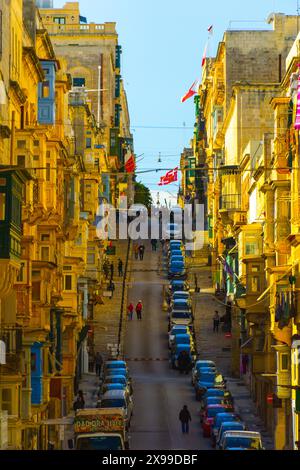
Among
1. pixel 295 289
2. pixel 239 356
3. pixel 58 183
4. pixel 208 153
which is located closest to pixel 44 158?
pixel 58 183

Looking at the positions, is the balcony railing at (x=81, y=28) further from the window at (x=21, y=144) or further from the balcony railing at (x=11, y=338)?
the balcony railing at (x=11, y=338)

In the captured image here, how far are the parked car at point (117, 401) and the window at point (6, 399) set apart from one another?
15.0 meters

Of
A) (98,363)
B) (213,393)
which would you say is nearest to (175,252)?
(98,363)

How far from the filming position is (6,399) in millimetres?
57875

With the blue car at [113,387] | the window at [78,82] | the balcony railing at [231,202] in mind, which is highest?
the window at [78,82]

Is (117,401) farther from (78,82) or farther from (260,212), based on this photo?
(78,82)

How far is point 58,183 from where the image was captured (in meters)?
74.1

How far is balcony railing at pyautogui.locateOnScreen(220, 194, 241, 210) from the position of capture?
108 meters

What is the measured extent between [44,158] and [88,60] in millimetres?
108230

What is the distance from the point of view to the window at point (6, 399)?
5775 cm

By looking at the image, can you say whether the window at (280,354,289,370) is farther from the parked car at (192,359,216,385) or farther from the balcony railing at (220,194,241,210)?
the balcony railing at (220,194,241,210)

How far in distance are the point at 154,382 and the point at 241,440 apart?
102ft

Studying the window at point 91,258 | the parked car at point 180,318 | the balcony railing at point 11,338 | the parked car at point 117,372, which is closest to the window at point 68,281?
the parked car at point 117,372
